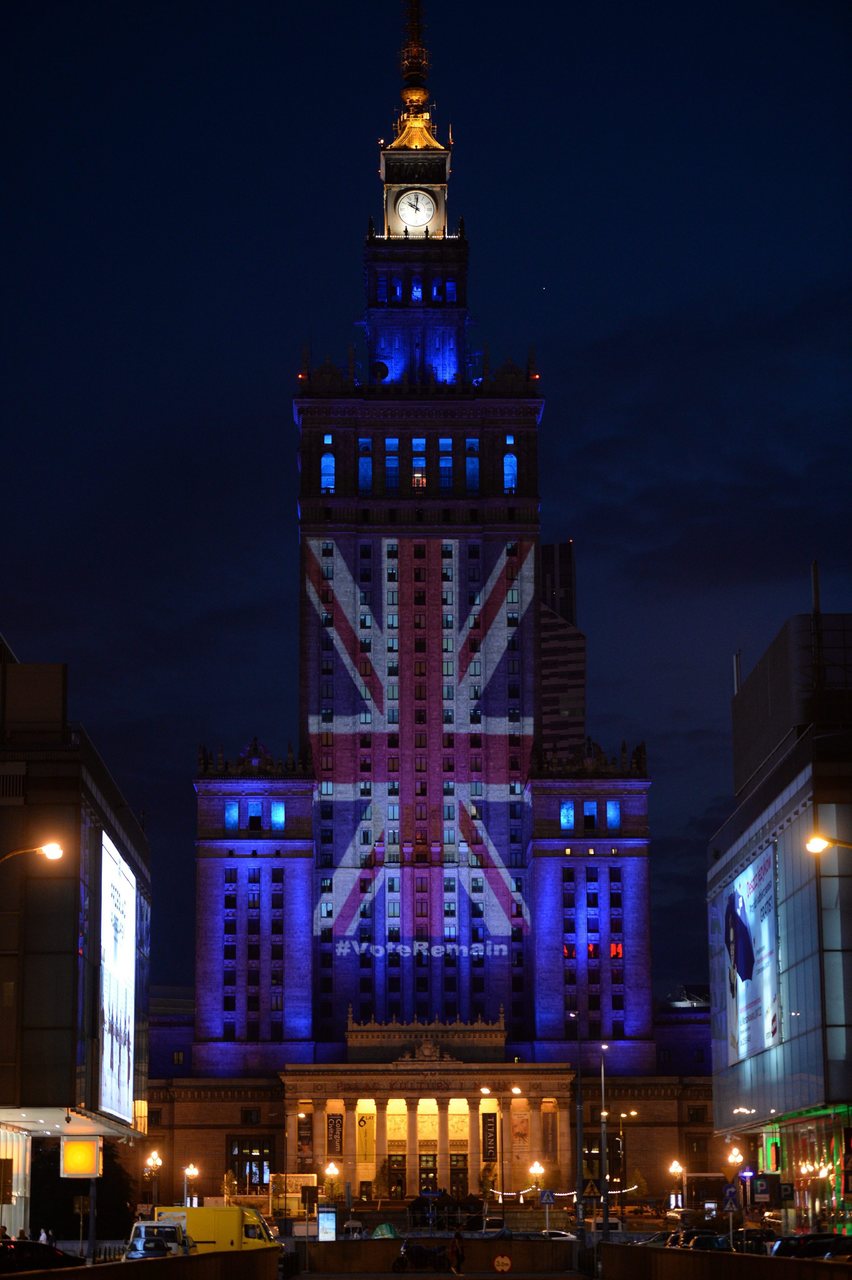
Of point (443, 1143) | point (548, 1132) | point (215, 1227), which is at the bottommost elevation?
point (215, 1227)

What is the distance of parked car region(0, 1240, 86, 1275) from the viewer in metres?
60.9

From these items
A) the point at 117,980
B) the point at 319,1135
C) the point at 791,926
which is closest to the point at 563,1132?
the point at 319,1135

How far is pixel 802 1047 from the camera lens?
358ft

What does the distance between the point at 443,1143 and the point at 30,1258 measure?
13352 centimetres

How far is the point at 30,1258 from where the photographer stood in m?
63.2

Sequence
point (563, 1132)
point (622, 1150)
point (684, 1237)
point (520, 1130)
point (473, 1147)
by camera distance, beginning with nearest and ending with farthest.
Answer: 1. point (684, 1237)
2. point (563, 1132)
3. point (520, 1130)
4. point (473, 1147)
5. point (622, 1150)

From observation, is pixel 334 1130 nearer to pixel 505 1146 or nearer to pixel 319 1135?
pixel 319 1135

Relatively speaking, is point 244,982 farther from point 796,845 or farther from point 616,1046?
point 796,845

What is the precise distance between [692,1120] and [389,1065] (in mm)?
29542

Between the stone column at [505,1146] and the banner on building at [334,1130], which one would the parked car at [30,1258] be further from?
the stone column at [505,1146]

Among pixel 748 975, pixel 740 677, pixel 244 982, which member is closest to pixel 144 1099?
pixel 748 975

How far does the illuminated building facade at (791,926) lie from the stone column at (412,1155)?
52752 millimetres

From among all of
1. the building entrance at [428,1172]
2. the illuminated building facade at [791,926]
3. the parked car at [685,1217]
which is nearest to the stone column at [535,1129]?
the building entrance at [428,1172]

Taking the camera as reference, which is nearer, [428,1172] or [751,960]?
[751,960]
